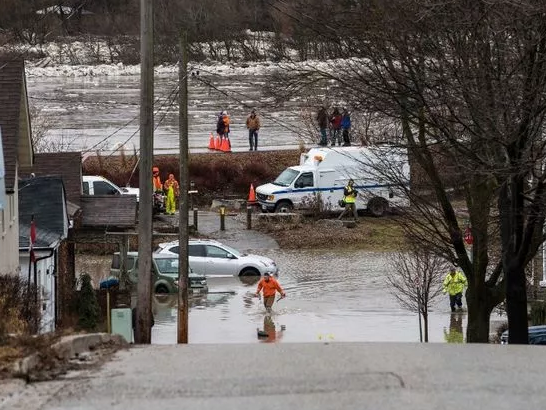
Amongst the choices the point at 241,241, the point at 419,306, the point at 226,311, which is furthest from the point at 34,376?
the point at 241,241

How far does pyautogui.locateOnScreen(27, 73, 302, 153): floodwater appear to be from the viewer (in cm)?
5552

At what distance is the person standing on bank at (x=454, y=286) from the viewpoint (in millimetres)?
27906

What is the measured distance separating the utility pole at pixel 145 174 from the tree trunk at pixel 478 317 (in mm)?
5344

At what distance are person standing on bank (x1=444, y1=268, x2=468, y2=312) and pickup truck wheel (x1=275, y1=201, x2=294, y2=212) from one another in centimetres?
1517

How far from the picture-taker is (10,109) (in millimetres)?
23938

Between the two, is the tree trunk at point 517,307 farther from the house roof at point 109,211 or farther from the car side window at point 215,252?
the car side window at point 215,252

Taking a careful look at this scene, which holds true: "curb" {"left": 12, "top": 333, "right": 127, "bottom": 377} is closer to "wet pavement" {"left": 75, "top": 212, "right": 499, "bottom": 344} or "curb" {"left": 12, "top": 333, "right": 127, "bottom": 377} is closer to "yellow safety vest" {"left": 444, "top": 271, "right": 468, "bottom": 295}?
"wet pavement" {"left": 75, "top": 212, "right": 499, "bottom": 344}

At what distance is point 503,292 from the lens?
19172 millimetres

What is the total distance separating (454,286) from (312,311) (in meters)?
3.47

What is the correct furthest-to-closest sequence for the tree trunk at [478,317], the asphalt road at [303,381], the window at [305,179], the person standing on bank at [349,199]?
the window at [305,179] < the person standing on bank at [349,199] < the tree trunk at [478,317] < the asphalt road at [303,381]

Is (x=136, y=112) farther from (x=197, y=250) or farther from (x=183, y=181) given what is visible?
(x=183, y=181)

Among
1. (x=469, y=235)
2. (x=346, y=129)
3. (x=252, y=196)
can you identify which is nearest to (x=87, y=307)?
(x=469, y=235)

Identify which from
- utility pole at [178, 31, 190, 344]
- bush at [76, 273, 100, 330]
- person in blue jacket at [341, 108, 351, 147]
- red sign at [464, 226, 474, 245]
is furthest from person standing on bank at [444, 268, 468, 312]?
person in blue jacket at [341, 108, 351, 147]

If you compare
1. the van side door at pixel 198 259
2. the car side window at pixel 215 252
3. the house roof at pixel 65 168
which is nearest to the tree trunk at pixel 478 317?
the van side door at pixel 198 259
